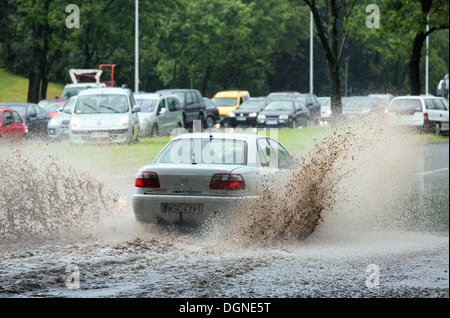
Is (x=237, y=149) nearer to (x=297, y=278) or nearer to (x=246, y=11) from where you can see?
(x=297, y=278)

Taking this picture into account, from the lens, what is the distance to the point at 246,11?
59969 mm

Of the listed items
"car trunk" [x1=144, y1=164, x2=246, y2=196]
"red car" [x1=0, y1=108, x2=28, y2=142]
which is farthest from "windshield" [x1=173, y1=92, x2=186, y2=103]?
"car trunk" [x1=144, y1=164, x2=246, y2=196]

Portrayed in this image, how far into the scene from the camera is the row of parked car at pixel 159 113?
78.8ft

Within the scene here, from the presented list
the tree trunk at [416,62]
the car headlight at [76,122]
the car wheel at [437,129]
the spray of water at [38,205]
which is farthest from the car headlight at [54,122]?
the spray of water at [38,205]

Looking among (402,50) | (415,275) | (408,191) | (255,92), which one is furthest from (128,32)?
(415,275)

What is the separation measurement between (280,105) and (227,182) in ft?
104

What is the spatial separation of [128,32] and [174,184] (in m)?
36.2

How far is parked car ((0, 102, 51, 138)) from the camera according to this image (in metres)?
30.8

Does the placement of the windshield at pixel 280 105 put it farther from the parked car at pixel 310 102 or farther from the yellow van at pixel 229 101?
the yellow van at pixel 229 101

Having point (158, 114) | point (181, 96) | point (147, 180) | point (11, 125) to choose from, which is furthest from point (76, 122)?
point (147, 180)

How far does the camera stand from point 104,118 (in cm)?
2431

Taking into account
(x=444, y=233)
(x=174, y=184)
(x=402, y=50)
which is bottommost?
(x=444, y=233)

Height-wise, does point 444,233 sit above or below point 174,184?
below

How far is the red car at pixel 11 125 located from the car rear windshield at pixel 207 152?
48.9 ft
